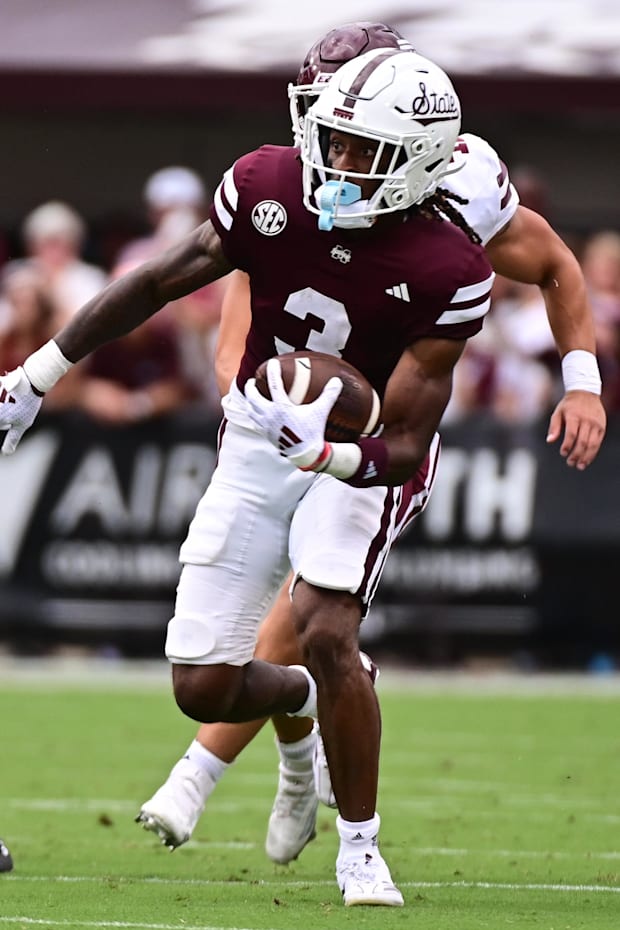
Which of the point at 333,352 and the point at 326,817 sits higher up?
the point at 333,352

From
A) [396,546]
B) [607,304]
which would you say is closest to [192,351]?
[396,546]

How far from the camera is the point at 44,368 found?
218 inches

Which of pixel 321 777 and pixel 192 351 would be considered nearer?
pixel 321 777

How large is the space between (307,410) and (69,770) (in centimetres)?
358

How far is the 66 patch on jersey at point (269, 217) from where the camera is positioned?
521cm

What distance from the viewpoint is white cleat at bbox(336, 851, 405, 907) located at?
16.6ft

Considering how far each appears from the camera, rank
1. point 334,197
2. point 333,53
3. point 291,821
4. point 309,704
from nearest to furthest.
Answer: point 334,197 < point 333,53 < point 309,704 < point 291,821

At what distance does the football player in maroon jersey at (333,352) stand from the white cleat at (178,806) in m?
0.27

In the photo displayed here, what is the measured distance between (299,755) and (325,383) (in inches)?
63.7

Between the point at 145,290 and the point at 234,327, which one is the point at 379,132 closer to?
the point at 145,290

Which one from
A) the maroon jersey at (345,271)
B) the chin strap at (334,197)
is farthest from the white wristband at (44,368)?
the chin strap at (334,197)

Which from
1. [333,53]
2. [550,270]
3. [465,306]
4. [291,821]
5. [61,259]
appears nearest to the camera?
[465,306]

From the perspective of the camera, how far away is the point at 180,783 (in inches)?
227

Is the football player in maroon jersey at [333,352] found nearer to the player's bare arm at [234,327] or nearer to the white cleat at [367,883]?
the white cleat at [367,883]
